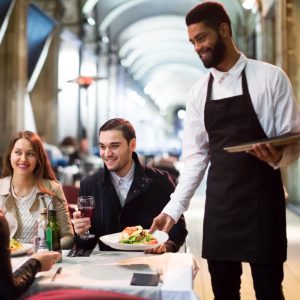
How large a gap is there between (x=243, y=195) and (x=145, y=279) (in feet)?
1.84

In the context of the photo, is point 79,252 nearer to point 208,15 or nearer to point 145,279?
point 145,279

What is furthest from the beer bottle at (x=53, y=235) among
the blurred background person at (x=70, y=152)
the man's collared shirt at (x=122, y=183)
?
the blurred background person at (x=70, y=152)

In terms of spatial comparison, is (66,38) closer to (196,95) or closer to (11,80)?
(11,80)

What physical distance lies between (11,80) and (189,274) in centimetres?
794

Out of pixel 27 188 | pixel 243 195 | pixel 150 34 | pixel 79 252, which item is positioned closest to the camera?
pixel 243 195

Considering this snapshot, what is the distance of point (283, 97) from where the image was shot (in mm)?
2078

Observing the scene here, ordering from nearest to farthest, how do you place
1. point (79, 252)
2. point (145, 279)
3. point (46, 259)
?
1. point (145, 279)
2. point (46, 259)
3. point (79, 252)

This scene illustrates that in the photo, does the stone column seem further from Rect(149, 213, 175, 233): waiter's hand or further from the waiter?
the waiter

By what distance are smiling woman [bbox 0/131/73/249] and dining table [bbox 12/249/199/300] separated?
60cm

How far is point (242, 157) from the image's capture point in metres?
2.08

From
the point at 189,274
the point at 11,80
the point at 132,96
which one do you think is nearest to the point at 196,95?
the point at 189,274

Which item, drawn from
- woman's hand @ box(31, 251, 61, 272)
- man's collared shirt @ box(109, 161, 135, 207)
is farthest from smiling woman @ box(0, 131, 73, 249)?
woman's hand @ box(31, 251, 61, 272)

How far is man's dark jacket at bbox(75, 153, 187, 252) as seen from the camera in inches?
109

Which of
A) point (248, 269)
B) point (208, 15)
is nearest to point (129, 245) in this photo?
point (208, 15)
